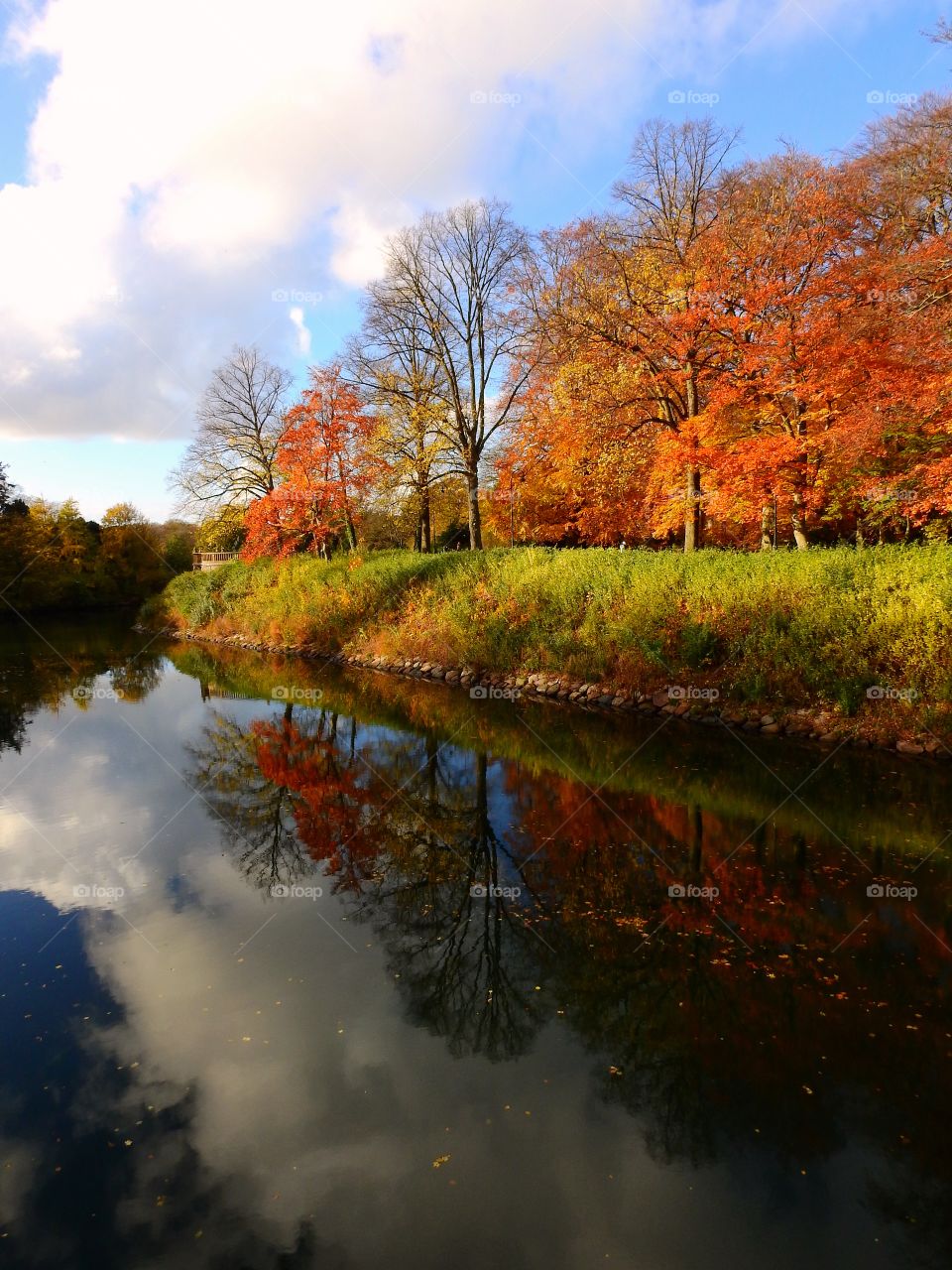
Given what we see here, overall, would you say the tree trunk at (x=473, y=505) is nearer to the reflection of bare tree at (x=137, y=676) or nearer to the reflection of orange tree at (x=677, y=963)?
the reflection of bare tree at (x=137, y=676)

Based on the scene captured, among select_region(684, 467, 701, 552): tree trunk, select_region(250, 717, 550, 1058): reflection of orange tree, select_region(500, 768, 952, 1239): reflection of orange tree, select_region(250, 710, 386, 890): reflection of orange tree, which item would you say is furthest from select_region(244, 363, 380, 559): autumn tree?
select_region(500, 768, 952, 1239): reflection of orange tree

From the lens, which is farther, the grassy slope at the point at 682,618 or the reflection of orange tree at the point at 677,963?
the grassy slope at the point at 682,618

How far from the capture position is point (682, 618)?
16266mm

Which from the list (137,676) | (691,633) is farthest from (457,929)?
(137,676)

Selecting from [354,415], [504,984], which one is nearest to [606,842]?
[504,984]

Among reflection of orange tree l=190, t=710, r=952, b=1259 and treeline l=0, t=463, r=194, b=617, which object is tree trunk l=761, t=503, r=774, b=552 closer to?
reflection of orange tree l=190, t=710, r=952, b=1259

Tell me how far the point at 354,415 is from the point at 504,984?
24845 mm

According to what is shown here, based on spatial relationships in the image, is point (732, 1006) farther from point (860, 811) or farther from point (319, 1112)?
point (860, 811)

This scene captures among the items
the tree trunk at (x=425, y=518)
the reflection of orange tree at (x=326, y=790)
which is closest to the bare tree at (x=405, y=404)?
the tree trunk at (x=425, y=518)

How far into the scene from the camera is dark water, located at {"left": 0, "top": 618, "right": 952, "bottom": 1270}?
3.90 m

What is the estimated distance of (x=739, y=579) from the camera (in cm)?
1568

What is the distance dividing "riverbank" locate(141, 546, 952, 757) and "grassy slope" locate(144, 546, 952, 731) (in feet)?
0.10

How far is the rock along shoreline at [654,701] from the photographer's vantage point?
1266cm

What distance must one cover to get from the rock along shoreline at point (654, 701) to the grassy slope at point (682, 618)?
0.29m
